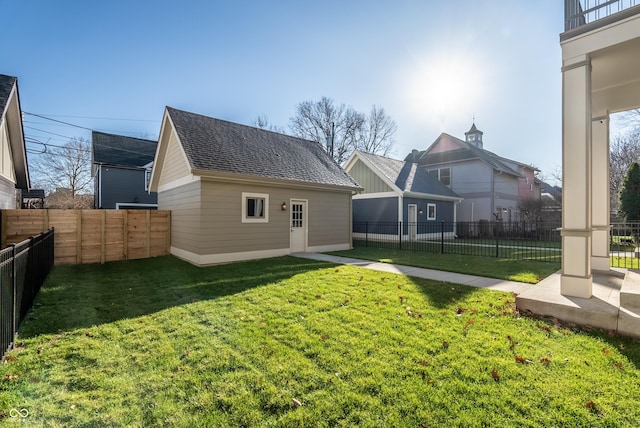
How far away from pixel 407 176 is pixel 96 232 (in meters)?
16.1

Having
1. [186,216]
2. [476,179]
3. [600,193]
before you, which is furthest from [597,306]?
[476,179]

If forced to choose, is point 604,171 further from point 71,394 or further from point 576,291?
point 71,394

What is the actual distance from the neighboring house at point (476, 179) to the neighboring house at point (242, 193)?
43.6 feet

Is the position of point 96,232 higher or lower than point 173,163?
lower

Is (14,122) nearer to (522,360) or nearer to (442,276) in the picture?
(442,276)

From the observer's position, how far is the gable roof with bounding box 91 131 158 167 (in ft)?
66.1

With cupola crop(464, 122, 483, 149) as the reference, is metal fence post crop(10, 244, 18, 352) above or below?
below

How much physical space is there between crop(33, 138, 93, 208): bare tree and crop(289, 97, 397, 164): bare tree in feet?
64.6

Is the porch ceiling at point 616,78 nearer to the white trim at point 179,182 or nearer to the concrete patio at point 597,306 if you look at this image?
the concrete patio at point 597,306

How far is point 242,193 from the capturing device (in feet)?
32.0

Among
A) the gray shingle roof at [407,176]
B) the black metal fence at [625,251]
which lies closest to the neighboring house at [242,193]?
the gray shingle roof at [407,176]

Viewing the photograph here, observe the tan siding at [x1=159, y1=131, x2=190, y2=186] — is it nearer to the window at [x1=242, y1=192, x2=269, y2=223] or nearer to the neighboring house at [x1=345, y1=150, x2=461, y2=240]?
the window at [x1=242, y1=192, x2=269, y2=223]

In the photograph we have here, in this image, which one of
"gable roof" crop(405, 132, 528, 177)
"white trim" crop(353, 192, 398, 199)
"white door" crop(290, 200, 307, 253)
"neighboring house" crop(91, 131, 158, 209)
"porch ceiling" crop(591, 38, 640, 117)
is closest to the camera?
"porch ceiling" crop(591, 38, 640, 117)

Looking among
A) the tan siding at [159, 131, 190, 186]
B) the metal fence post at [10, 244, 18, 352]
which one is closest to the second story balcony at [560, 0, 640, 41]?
the metal fence post at [10, 244, 18, 352]
